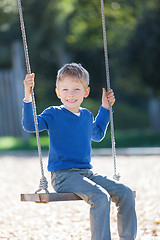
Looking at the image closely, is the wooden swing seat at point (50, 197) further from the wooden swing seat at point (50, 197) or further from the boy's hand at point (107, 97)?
the boy's hand at point (107, 97)

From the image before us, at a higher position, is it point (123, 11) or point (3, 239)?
point (123, 11)

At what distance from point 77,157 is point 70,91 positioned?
48cm

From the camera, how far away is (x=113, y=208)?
5.47 meters

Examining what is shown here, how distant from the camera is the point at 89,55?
90.5 ft

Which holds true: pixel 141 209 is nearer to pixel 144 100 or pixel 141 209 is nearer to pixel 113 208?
pixel 113 208

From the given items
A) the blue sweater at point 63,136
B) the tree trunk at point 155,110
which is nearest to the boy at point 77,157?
the blue sweater at point 63,136

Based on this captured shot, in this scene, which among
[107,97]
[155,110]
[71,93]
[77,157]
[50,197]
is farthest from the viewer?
[155,110]

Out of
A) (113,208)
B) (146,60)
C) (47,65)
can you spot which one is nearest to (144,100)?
(47,65)

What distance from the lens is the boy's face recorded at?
372 centimetres

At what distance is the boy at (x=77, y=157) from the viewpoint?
339 cm

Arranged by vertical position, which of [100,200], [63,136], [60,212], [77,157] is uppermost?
[63,136]

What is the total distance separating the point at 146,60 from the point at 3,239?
12.4m

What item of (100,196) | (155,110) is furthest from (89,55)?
(100,196)

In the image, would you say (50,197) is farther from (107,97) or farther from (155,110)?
(155,110)
